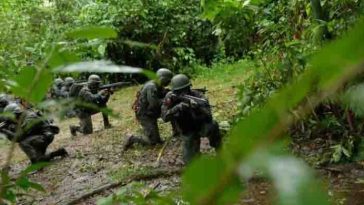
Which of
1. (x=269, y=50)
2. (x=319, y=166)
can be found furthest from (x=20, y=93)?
(x=269, y=50)

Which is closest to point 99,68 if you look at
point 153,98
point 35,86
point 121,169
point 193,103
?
point 35,86

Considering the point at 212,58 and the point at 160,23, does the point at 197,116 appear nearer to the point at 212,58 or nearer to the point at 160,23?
the point at 160,23

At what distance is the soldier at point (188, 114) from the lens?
19.1ft

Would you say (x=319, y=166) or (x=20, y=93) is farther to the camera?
(x=319, y=166)

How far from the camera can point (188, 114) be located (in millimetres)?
5918

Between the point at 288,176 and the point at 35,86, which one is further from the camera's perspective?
the point at 35,86

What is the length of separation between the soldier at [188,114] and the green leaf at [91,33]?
4942 millimetres

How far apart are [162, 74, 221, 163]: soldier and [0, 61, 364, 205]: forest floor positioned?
407 millimetres

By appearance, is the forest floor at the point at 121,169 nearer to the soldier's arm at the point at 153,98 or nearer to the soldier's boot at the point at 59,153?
the soldier's boot at the point at 59,153

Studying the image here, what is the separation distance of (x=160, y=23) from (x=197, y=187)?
530 inches

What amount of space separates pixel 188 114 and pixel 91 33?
513 cm

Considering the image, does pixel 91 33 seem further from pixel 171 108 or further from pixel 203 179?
pixel 171 108

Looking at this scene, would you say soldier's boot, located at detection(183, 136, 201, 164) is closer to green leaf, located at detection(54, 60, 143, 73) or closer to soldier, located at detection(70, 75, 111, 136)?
soldier, located at detection(70, 75, 111, 136)

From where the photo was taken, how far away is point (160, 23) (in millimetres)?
13773
